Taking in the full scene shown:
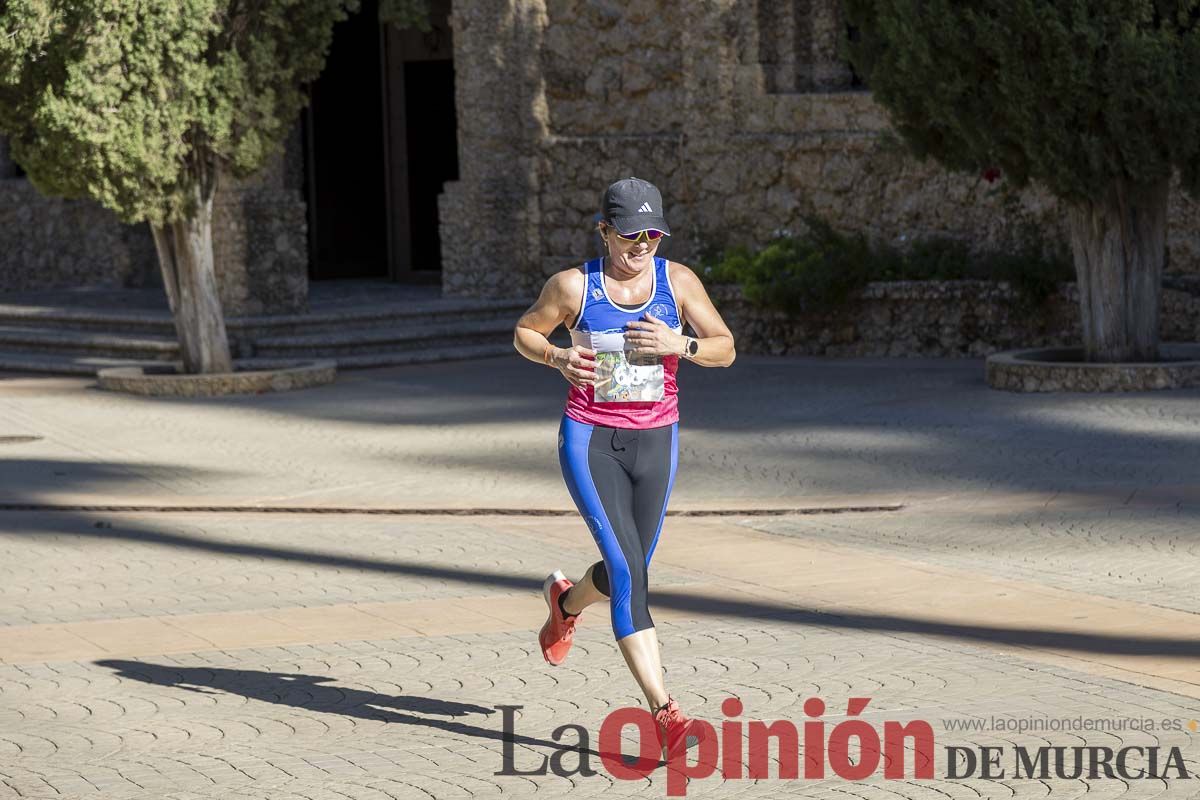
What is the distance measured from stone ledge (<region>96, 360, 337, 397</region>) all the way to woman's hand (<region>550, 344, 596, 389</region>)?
35.0ft

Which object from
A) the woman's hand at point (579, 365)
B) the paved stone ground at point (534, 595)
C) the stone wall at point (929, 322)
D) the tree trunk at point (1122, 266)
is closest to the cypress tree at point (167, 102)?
the paved stone ground at point (534, 595)

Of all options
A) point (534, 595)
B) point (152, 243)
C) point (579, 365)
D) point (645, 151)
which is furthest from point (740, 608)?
point (152, 243)

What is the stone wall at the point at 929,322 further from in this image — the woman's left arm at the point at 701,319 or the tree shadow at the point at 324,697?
the tree shadow at the point at 324,697

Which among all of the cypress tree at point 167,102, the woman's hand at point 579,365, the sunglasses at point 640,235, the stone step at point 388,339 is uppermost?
the cypress tree at point 167,102

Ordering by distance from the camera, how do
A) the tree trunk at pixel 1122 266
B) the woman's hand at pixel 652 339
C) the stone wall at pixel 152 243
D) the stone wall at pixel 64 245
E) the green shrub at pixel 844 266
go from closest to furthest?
the woman's hand at pixel 652 339 < the tree trunk at pixel 1122 266 < the green shrub at pixel 844 266 < the stone wall at pixel 152 243 < the stone wall at pixel 64 245

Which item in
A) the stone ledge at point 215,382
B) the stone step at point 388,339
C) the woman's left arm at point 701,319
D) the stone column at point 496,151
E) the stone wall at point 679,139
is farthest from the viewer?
the stone column at point 496,151

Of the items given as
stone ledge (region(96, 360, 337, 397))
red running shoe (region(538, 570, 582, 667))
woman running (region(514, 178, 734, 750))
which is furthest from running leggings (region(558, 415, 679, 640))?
stone ledge (region(96, 360, 337, 397))

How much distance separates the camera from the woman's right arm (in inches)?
233

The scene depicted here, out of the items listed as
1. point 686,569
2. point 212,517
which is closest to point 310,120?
point 212,517

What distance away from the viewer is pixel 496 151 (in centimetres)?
2081

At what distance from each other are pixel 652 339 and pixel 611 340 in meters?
0.16

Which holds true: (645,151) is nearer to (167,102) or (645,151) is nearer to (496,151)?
(496,151)

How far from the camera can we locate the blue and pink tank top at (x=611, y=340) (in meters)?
5.96

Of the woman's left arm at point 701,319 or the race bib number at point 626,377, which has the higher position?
the woman's left arm at point 701,319
